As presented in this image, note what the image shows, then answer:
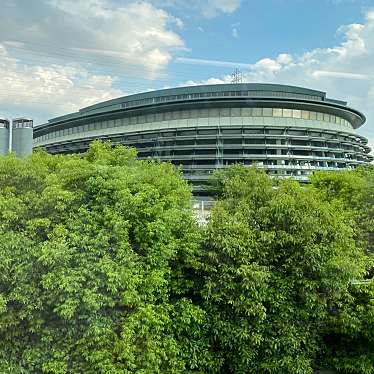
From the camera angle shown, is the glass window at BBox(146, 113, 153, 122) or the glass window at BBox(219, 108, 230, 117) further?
the glass window at BBox(146, 113, 153, 122)

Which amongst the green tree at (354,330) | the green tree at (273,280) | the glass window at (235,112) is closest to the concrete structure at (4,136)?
A: the green tree at (273,280)

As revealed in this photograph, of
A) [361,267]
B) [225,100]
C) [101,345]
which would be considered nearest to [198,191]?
[225,100]

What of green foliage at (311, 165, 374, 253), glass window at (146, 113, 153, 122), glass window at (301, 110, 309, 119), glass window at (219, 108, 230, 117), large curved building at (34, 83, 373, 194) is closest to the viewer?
green foliage at (311, 165, 374, 253)

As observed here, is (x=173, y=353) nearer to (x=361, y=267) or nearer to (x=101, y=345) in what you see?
(x=101, y=345)

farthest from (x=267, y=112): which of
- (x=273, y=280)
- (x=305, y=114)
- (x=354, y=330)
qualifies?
(x=273, y=280)

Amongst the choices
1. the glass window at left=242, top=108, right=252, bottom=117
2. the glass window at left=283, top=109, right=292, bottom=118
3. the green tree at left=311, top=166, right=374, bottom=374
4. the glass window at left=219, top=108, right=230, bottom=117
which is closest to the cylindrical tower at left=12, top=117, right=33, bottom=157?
the green tree at left=311, top=166, right=374, bottom=374

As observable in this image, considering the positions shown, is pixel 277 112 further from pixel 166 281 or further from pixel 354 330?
pixel 166 281

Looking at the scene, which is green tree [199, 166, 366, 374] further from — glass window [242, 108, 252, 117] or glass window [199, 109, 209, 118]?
glass window [199, 109, 209, 118]

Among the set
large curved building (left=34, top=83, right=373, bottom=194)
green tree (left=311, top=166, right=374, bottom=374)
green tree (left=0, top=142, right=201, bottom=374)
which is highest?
large curved building (left=34, top=83, right=373, bottom=194)

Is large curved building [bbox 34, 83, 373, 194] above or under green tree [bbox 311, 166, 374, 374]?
above
